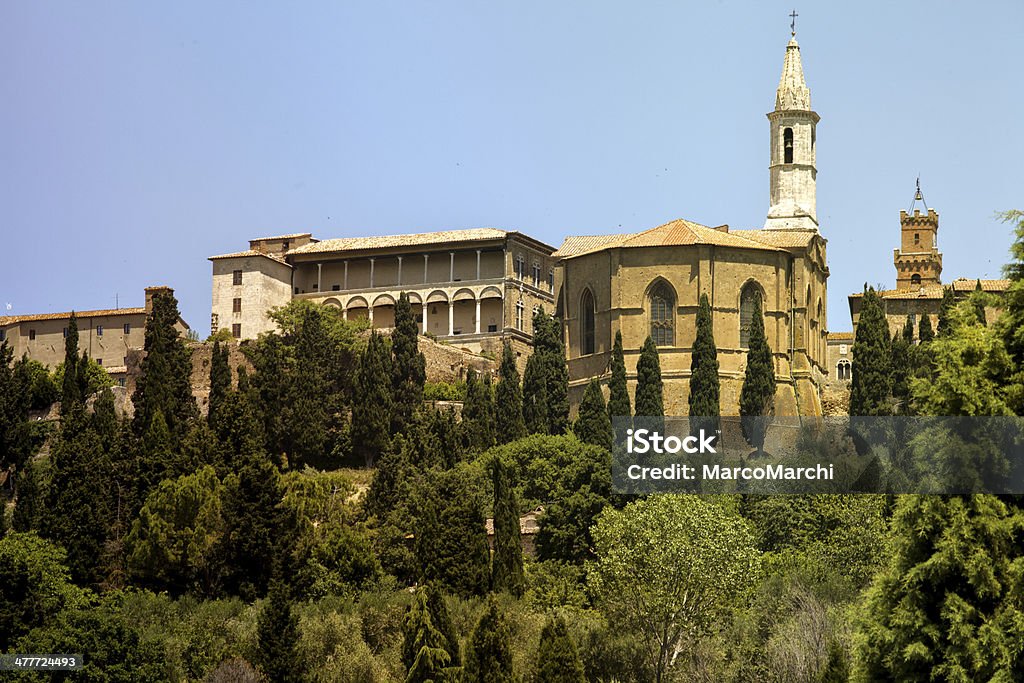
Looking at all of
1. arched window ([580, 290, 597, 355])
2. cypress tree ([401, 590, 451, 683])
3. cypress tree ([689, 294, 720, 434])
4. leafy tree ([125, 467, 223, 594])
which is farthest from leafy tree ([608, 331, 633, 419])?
cypress tree ([401, 590, 451, 683])

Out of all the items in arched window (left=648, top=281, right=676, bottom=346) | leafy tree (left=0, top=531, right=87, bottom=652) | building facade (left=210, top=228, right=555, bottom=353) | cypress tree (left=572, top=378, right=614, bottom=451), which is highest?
building facade (left=210, top=228, right=555, bottom=353)

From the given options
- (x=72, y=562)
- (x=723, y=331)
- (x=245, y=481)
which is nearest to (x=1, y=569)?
(x=72, y=562)

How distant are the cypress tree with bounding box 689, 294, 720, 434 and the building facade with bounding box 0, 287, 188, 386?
21798mm

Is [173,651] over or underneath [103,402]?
underneath

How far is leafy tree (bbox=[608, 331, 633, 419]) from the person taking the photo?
203ft

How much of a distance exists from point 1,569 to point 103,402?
13.1m

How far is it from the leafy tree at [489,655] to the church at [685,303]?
92.9 ft

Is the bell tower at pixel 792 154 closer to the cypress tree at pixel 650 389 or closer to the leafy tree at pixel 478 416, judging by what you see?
the cypress tree at pixel 650 389

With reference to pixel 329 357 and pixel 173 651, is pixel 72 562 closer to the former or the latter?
pixel 173 651

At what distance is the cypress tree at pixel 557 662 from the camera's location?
37906 mm

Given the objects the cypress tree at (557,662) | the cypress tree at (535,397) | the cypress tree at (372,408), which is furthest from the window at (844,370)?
the cypress tree at (557,662)

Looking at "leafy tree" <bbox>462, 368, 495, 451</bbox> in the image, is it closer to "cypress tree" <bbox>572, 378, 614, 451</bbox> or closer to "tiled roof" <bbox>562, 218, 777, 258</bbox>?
"cypress tree" <bbox>572, 378, 614, 451</bbox>

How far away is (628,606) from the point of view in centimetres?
4212

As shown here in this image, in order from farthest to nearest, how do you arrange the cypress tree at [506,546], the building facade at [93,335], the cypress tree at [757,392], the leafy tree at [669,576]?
1. the building facade at [93,335]
2. the cypress tree at [757,392]
3. the cypress tree at [506,546]
4. the leafy tree at [669,576]
